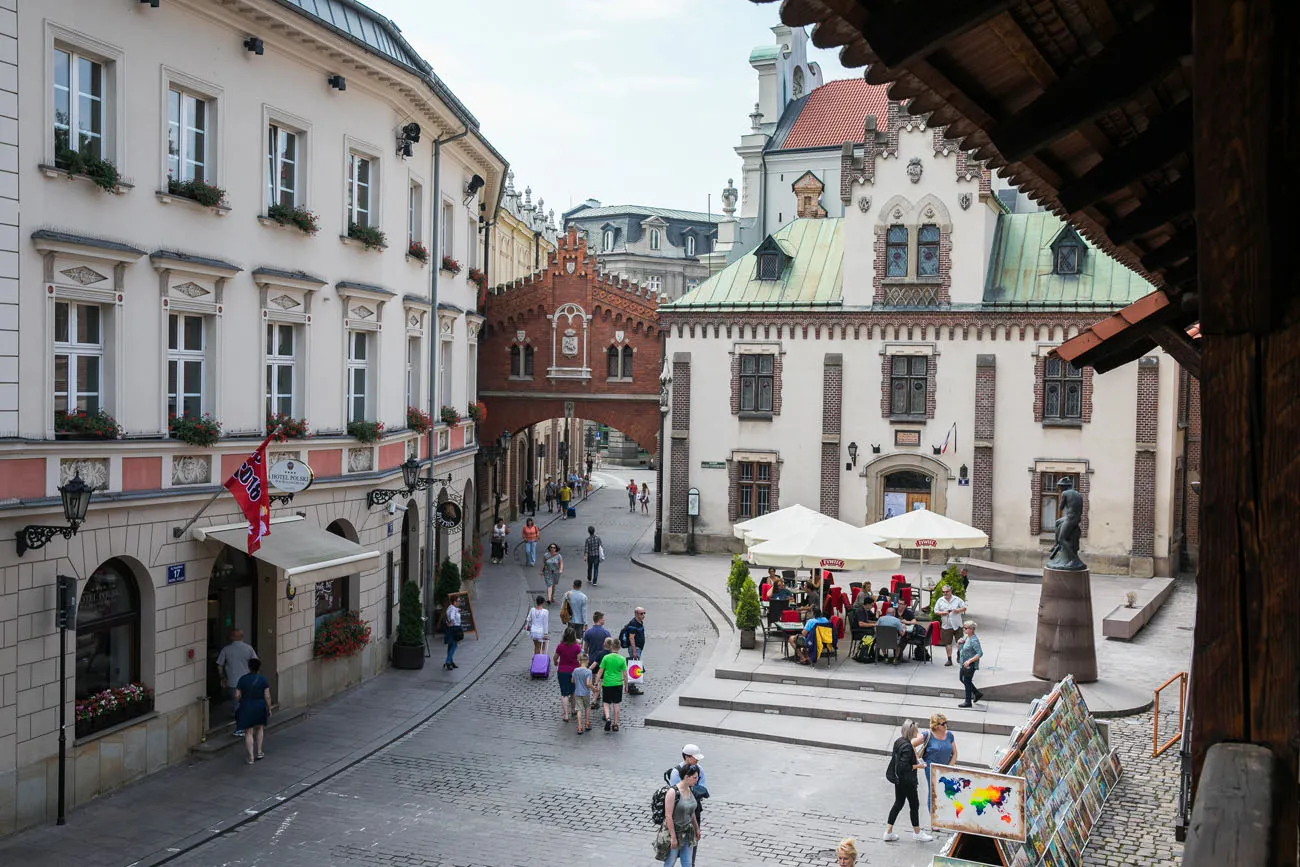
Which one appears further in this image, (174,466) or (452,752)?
(452,752)

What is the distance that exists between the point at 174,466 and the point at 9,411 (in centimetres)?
316

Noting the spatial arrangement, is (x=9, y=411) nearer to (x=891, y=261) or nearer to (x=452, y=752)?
(x=452, y=752)

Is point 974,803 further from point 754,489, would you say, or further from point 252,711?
point 754,489

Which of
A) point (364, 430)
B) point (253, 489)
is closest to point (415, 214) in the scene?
point (364, 430)

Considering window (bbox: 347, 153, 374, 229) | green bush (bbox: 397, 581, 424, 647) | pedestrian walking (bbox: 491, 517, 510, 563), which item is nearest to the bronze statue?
green bush (bbox: 397, 581, 424, 647)

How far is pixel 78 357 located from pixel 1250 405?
15.6m

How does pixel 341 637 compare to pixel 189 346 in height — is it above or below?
below

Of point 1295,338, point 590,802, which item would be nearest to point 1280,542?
point 1295,338

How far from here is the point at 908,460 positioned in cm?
3728

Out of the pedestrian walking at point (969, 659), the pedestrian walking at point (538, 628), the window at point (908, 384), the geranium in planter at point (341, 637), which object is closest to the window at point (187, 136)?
the geranium in planter at point (341, 637)

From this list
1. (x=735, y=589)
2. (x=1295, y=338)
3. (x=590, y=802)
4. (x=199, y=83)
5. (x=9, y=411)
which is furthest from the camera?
(x=735, y=589)

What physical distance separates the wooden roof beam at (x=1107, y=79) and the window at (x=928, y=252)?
3343 cm

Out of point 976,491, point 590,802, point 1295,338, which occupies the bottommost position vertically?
point 590,802

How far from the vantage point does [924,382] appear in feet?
122
